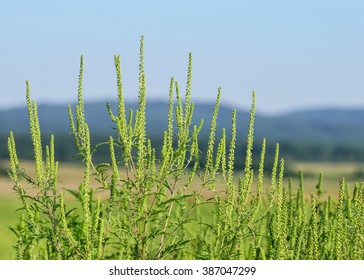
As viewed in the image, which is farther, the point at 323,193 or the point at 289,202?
the point at 323,193

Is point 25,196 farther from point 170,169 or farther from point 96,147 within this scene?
point 170,169

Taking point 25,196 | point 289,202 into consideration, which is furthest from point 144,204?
point 289,202

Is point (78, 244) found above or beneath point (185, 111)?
beneath

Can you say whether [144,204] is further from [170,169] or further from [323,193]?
[323,193]

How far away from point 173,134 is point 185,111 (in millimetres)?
188

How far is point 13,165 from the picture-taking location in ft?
16.3

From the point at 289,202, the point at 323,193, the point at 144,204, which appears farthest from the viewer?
the point at 323,193

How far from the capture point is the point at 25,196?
4984 mm
